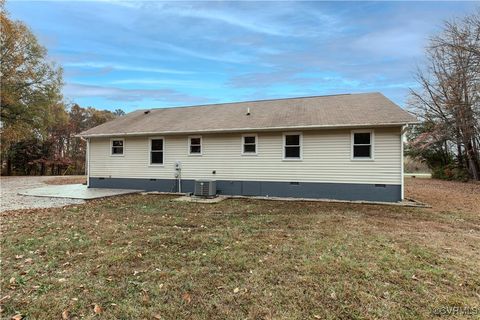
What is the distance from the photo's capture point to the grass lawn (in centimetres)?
292

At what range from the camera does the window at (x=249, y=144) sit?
11766 millimetres

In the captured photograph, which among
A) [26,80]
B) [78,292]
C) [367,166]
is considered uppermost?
[26,80]

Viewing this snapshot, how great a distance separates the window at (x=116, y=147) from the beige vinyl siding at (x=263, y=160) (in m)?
0.23

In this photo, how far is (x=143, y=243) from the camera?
5.07 meters

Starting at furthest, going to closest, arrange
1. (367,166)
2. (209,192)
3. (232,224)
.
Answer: (209,192)
(367,166)
(232,224)

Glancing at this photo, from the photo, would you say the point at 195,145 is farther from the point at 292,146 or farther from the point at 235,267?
the point at 235,267

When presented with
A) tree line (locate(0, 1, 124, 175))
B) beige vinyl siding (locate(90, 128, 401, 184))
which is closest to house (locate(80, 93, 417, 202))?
beige vinyl siding (locate(90, 128, 401, 184))

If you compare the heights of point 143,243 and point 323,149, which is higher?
point 323,149

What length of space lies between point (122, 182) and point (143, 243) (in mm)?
9439

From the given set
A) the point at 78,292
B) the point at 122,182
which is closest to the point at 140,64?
the point at 122,182

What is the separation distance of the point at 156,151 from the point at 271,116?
5.45m

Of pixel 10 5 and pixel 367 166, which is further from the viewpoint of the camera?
pixel 10 5

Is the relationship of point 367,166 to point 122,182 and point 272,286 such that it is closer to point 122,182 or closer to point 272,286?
point 272,286

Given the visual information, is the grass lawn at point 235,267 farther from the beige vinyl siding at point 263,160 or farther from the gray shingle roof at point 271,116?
the gray shingle roof at point 271,116
